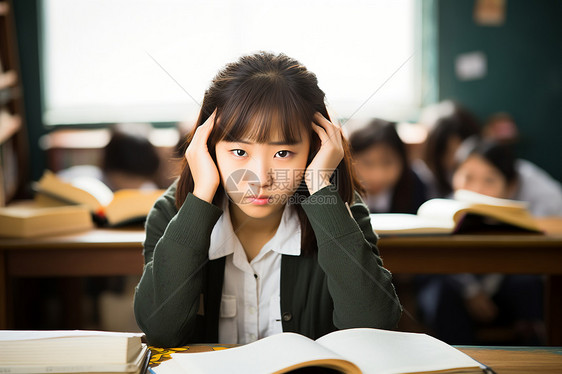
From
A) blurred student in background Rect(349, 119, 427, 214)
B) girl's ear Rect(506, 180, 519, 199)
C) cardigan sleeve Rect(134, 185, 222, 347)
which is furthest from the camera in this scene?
girl's ear Rect(506, 180, 519, 199)

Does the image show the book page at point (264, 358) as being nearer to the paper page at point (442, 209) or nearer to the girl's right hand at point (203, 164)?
the girl's right hand at point (203, 164)

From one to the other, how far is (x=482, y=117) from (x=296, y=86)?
314cm

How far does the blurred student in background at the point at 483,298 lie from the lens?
2314 mm

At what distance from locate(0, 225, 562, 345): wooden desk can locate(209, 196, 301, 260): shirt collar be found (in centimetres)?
53

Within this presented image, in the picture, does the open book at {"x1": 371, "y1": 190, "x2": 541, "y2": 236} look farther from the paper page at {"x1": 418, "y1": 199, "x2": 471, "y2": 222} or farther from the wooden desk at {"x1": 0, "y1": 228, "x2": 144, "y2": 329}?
the wooden desk at {"x1": 0, "y1": 228, "x2": 144, "y2": 329}

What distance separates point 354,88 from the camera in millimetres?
3719

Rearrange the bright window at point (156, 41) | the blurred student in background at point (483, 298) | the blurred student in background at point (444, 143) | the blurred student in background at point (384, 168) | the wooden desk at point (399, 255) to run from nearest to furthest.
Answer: the wooden desk at point (399, 255) → the blurred student in background at point (483, 298) → the blurred student in background at point (384, 168) → the blurred student in background at point (444, 143) → the bright window at point (156, 41)

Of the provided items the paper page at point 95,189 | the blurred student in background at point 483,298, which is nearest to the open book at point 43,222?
the paper page at point 95,189

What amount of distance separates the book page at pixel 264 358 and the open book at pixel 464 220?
A: 0.93 metres

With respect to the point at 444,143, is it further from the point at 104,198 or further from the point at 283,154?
the point at 283,154

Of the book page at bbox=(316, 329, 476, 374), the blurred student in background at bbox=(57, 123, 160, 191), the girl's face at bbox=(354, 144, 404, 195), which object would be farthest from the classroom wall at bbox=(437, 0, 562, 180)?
the book page at bbox=(316, 329, 476, 374)

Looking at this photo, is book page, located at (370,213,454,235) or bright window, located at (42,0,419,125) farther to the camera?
bright window, located at (42,0,419,125)

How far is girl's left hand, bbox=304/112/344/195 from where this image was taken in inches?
41.5

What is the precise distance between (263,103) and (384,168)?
64.7 inches
